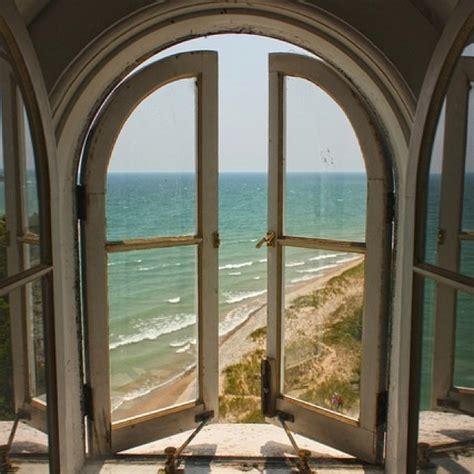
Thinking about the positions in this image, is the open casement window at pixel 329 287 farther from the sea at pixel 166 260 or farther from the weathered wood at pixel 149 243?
the weathered wood at pixel 149 243

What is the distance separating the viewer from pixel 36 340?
1545 millimetres

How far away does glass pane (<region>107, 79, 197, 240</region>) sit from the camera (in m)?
2.28

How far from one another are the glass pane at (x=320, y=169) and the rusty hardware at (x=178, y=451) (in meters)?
0.94

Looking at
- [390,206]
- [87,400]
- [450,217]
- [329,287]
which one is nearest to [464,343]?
[450,217]

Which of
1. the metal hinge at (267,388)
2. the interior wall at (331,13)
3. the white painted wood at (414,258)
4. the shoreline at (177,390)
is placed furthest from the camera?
the metal hinge at (267,388)

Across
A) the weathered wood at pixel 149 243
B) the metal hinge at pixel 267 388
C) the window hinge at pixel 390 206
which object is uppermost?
the window hinge at pixel 390 206

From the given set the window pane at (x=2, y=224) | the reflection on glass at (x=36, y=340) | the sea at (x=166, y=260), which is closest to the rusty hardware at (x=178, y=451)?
the sea at (x=166, y=260)

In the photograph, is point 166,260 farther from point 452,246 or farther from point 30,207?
point 452,246

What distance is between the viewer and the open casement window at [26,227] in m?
1.32

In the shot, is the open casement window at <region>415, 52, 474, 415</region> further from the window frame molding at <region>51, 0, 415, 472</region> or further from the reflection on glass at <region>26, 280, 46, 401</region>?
the reflection on glass at <region>26, 280, 46, 401</region>

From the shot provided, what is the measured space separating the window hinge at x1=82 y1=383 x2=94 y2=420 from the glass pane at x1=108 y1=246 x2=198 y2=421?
0.10 meters

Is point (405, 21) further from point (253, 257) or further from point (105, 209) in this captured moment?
point (253, 257)

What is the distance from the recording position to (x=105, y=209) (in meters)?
2.25

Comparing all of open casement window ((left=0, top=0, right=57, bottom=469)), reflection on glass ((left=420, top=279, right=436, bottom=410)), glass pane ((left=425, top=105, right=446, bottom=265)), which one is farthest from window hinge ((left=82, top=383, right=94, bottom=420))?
glass pane ((left=425, top=105, right=446, bottom=265))
